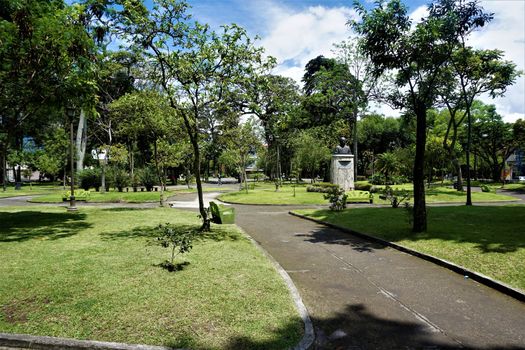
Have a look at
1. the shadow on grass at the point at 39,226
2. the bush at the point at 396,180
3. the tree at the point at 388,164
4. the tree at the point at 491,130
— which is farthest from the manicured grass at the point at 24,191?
the tree at the point at 491,130

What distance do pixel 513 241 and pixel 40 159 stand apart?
2020 inches

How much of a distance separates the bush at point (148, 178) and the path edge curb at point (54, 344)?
3456 cm

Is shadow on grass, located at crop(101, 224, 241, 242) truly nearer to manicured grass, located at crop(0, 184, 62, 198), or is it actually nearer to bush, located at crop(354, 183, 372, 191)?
bush, located at crop(354, 183, 372, 191)

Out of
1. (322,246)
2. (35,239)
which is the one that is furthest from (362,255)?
(35,239)

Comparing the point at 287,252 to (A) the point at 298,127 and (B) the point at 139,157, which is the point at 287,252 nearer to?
(B) the point at 139,157

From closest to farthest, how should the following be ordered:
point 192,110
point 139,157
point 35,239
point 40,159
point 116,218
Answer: point 35,239
point 192,110
point 116,218
point 40,159
point 139,157

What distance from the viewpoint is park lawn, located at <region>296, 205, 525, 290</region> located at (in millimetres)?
7477

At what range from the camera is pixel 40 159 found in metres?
46.6

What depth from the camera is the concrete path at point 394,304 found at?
4.62 meters

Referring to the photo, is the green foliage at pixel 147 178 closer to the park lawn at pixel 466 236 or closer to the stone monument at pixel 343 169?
the stone monument at pixel 343 169

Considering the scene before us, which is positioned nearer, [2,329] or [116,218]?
[2,329]

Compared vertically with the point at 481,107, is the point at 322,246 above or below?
below

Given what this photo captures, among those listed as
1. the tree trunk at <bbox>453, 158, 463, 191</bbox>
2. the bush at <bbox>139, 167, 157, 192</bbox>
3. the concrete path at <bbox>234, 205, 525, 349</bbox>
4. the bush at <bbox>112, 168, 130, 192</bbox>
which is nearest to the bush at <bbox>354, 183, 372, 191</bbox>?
the tree trunk at <bbox>453, 158, 463, 191</bbox>

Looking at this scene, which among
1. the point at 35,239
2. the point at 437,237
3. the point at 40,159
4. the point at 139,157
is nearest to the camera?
the point at 35,239
